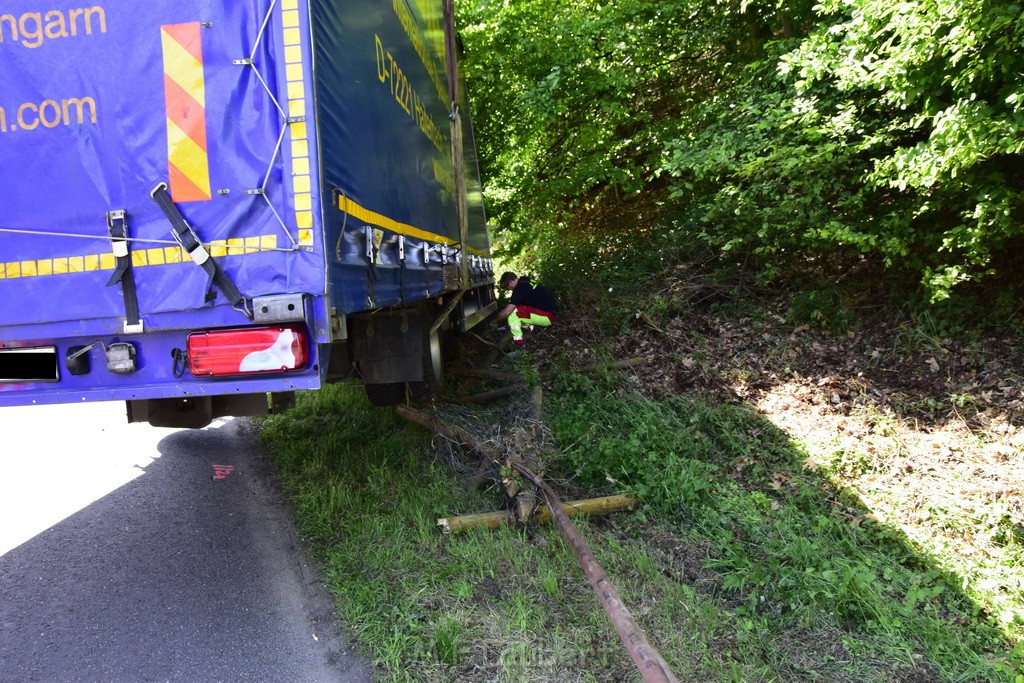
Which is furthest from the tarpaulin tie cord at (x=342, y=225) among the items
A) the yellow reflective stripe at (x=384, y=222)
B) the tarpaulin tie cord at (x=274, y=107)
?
the tarpaulin tie cord at (x=274, y=107)

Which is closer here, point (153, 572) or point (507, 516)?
point (153, 572)

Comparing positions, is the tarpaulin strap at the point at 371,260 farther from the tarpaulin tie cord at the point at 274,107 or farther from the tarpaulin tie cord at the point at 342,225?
the tarpaulin tie cord at the point at 274,107

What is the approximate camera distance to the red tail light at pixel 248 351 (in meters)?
3.16

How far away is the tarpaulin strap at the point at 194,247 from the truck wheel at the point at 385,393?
2.78 meters

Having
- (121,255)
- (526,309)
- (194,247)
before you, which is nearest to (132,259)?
(121,255)

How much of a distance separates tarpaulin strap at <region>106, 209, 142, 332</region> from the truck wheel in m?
2.77

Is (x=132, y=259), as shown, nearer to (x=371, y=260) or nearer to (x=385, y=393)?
(x=371, y=260)

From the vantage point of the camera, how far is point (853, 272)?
26.7 feet

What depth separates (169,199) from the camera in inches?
122

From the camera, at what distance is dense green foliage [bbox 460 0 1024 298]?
5137 millimetres

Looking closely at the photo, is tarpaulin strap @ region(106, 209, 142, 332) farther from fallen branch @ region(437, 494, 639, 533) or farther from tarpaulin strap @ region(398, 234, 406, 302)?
fallen branch @ region(437, 494, 639, 533)

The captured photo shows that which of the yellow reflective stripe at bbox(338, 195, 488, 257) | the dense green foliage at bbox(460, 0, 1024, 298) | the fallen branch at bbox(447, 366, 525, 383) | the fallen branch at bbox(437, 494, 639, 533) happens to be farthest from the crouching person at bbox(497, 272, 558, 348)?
the fallen branch at bbox(437, 494, 639, 533)

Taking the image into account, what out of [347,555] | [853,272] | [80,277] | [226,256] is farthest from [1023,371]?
[80,277]

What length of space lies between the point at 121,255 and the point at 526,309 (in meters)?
5.99
